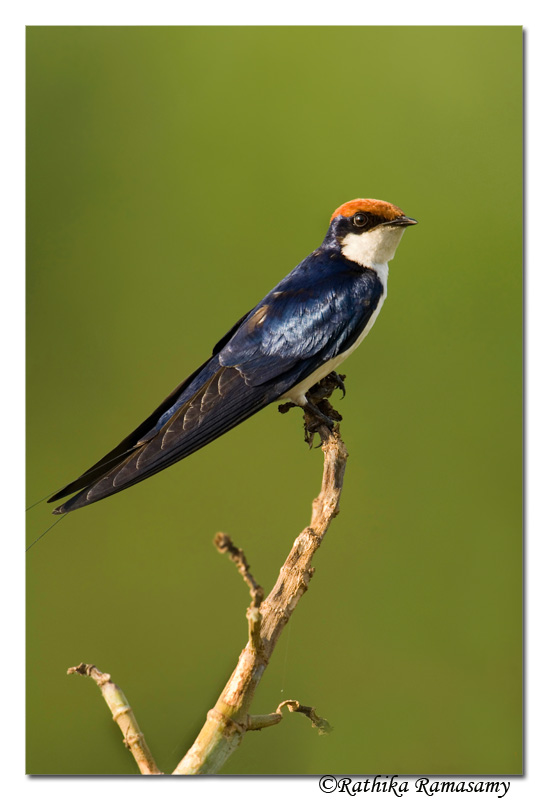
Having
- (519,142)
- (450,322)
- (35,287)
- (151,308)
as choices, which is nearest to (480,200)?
(519,142)

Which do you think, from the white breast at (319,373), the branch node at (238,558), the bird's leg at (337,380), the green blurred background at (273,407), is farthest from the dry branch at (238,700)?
the bird's leg at (337,380)

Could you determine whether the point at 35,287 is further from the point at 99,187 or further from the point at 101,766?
the point at 101,766

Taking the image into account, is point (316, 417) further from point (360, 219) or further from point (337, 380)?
point (360, 219)

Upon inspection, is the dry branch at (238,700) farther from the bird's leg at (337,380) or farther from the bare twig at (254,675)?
the bird's leg at (337,380)

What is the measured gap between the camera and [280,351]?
212 centimetres

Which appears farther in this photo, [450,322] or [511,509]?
[450,322]

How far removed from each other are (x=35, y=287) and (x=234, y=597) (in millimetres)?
1083

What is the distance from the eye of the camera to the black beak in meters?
2.23

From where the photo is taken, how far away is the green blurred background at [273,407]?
2.15 meters

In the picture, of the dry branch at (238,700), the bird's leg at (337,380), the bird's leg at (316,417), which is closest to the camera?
the dry branch at (238,700)

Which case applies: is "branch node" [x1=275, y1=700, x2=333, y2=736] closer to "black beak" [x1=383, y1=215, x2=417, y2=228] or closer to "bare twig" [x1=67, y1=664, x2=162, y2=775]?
"bare twig" [x1=67, y1=664, x2=162, y2=775]

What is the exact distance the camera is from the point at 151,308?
8.51 feet

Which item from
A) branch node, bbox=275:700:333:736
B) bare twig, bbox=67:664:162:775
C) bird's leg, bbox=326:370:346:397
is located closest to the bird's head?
bird's leg, bbox=326:370:346:397

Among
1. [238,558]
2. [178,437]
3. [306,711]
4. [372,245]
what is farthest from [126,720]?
[372,245]
